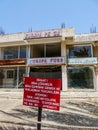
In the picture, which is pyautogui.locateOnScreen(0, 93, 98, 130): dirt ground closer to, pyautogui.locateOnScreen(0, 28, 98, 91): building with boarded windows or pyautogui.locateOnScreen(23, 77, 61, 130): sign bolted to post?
pyautogui.locateOnScreen(23, 77, 61, 130): sign bolted to post

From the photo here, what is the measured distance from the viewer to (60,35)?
25.9 m

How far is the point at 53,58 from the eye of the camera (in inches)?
1029

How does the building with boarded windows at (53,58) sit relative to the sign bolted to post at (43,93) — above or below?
above

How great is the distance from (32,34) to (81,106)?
14.1 m

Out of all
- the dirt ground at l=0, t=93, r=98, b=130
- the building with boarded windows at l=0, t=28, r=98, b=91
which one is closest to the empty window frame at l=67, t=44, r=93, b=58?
the building with boarded windows at l=0, t=28, r=98, b=91

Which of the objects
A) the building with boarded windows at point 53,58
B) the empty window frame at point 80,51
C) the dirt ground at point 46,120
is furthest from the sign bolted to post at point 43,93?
the empty window frame at point 80,51

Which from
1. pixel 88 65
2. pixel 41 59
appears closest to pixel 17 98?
pixel 41 59

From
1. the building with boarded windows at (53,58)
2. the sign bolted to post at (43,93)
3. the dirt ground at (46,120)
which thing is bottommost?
the dirt ground at (46,120)

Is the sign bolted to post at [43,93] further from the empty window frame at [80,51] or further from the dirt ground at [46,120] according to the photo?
the empty window frame at [80,51]

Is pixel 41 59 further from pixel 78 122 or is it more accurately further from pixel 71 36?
pixel 78 122

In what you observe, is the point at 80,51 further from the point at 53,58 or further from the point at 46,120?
the point at 46,120

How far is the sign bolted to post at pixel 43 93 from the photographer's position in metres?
6.86

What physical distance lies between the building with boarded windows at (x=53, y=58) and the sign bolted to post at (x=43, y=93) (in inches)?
727

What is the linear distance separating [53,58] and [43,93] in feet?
63.1
